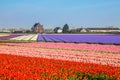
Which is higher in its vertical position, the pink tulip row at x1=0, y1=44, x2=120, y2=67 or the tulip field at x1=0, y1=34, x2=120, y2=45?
the pink tulip row at x1=0, y1=44, x2=120, y2=67

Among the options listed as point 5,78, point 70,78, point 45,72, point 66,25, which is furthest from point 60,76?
point 66,25

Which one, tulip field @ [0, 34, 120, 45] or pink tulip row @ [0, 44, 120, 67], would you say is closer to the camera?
pink tulip row @ [0, 44, 120, 67]

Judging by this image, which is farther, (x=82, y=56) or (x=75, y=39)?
(x=75, y=39)

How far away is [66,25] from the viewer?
17125 cm

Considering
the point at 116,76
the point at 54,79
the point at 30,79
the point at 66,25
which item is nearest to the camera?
the point at 30,79

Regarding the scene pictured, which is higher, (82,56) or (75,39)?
(82,56)

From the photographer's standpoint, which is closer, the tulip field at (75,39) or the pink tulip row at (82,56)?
the pink tulip row at (82,56)

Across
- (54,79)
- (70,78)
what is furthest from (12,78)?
(70,78)

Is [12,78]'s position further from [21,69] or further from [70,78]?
[21,69]

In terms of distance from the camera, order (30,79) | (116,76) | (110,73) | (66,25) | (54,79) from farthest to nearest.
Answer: (66,25), (110,73), (116,76), (54,79), (30,79)

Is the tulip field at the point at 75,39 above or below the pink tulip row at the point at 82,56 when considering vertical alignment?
below

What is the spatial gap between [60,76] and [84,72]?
6.98 ft

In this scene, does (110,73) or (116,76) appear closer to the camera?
(116,76)

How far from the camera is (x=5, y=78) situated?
9789 mm
